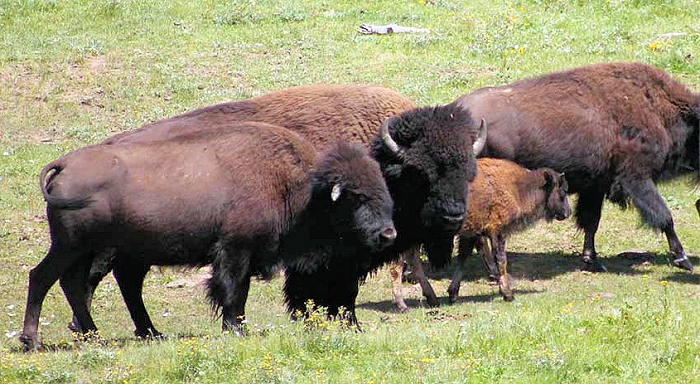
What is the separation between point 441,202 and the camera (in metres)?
11.2

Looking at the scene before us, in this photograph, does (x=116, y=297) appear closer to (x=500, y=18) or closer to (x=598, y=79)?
(x=598, y=79)

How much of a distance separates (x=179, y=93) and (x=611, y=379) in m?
12.6

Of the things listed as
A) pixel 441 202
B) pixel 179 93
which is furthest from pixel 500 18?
pixel 441 202

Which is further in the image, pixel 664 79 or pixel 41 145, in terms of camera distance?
pixel 41 145

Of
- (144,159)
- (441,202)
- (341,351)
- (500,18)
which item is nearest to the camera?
(341,351)

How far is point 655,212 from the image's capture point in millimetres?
14102

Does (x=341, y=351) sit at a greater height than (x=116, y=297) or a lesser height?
greater

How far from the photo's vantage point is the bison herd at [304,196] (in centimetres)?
995

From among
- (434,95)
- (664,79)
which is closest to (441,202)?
(664,79)

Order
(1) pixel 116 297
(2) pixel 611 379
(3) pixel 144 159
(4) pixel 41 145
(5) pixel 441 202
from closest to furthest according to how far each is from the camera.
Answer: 1. (2) pixel 611 379
2. (3) pixel 144 159
3. (5) pixel 441 202
4. (1) pixel 116 297
5. (4) pixel 41 145

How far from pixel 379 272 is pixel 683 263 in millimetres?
3535

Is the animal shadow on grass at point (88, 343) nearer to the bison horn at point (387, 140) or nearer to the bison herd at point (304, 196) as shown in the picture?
the bison herd at point (304, 196)

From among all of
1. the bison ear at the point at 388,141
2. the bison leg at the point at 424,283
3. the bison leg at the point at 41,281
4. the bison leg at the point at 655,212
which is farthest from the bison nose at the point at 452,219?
the bison leg at the point at 655,212

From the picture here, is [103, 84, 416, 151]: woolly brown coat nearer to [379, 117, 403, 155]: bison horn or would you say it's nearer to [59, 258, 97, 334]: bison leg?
[379, 117, 403, 155]: bison horn
